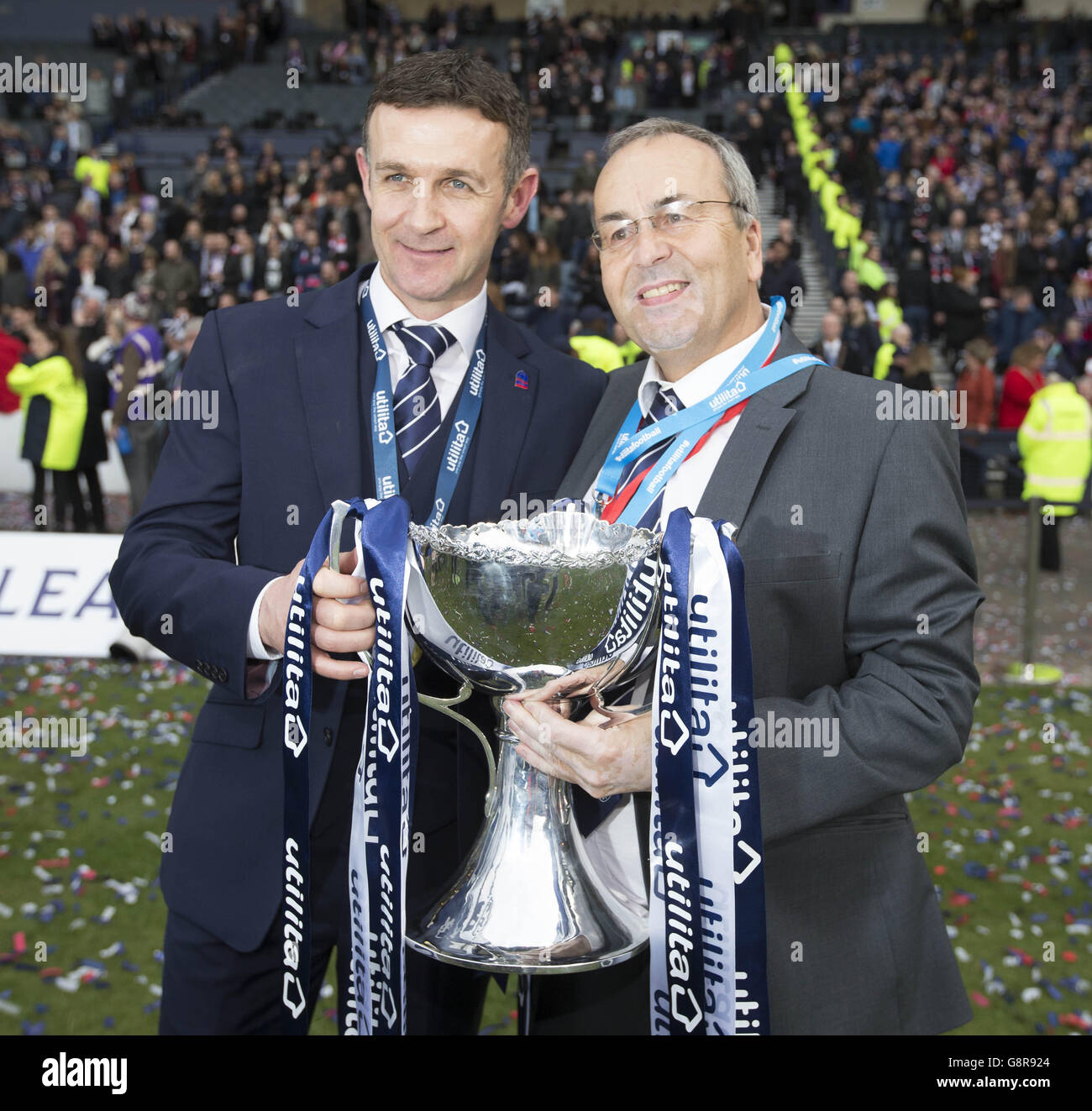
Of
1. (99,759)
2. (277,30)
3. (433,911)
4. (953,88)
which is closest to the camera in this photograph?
(433,911)

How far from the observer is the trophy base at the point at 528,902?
1709mm

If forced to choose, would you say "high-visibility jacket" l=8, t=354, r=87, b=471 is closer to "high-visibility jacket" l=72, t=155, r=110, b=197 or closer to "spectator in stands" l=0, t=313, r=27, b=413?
"spectator in stands" l=0, t=313, r=27, b=413

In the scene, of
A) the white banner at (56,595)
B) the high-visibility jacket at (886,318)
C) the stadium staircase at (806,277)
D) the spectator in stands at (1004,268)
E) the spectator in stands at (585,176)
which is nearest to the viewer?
the white banner at (56,595)

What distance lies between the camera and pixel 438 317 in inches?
86.7

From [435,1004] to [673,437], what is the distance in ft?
3.63

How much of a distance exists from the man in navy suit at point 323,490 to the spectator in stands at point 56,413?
7.92 meters

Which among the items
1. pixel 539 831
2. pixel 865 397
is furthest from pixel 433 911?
pixel 865 397

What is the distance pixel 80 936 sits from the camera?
4035 mm

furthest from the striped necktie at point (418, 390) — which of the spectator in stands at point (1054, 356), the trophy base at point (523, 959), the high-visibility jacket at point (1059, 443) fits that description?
the spectator in stands at point (1054, 356)

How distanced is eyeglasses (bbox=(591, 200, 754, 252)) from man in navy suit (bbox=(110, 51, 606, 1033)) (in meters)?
0.22

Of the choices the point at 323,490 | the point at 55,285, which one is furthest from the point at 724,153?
A: the point at 55,285

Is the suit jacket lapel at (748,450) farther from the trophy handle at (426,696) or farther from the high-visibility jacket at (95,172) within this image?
the high-visibility jacket at (95,172)

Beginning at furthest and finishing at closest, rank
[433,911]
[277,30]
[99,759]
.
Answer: [277,30]
[99,759]
[433,911]

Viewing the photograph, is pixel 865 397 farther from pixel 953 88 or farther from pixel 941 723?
pixel 953 88
